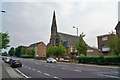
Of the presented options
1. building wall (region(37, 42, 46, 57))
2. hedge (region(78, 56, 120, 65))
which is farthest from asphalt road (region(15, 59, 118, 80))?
building wall (region(37, 42, 46, 57))

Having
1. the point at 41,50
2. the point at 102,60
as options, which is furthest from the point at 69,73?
the point at 41,50

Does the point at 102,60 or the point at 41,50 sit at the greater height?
the point at 102,60

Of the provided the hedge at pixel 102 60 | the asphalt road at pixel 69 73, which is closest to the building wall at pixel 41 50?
the hedge at pixel 102 60

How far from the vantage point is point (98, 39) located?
1531 inches

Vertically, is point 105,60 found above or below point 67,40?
below

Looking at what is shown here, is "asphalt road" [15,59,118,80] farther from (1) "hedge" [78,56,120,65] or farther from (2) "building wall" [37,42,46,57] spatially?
(2) "building wall" [37,42,46,57]

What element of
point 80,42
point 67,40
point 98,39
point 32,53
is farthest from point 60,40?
point 80,42

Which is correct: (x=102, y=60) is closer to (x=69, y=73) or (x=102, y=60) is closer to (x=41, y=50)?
(x=69, y=73)

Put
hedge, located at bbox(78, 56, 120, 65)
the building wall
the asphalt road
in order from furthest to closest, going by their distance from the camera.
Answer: the building wall
hedge, located at bbox(78, 56, 120, 65)
the asphalt road

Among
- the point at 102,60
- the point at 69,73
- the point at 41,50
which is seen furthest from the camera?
the point at 41,50

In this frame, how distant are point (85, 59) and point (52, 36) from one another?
172 feet

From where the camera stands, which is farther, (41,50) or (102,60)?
(41,50)

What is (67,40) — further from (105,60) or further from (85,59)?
(105,60)

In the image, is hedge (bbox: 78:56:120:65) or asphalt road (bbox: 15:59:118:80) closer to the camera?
asphalt road (bbox: 15:59:118:80)
